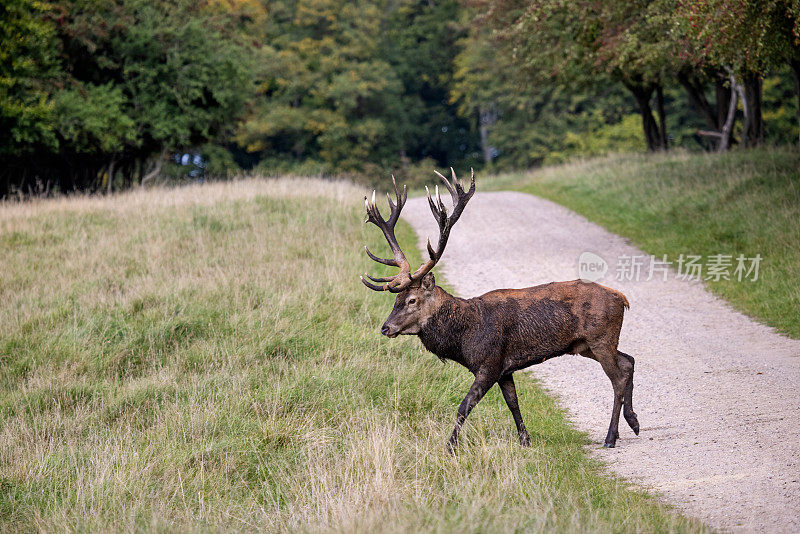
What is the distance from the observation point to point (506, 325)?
20.6 feet

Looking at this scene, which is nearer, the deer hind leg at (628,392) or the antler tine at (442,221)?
the antler tine at (442,221)

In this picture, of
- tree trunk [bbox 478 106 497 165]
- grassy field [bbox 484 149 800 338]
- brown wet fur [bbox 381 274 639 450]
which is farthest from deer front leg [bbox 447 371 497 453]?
tree trunk [bbox 478 106 497 165]

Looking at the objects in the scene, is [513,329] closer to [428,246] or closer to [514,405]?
[514,405]

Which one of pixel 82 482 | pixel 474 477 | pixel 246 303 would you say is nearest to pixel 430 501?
pixel 474 477

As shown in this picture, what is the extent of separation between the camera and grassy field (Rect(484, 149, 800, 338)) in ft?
37.6

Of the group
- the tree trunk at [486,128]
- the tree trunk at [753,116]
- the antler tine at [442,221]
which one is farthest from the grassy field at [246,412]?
the tree trunk at [486,128]

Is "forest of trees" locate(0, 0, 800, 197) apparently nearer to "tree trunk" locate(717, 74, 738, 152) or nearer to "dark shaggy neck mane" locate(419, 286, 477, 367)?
"tree trunk" locate(717, 74, 738, 152)

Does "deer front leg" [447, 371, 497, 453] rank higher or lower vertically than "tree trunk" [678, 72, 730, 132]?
lower

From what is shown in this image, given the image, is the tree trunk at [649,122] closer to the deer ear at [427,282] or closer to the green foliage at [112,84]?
the green foliage at [112,84]

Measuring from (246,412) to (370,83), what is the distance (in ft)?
130

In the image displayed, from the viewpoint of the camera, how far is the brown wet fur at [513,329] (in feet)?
20.1

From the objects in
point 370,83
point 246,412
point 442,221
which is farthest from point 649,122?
point 246,412

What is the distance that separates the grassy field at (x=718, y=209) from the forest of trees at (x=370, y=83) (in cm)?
229

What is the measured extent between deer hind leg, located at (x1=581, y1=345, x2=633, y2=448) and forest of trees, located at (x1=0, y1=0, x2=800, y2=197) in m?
7.18
